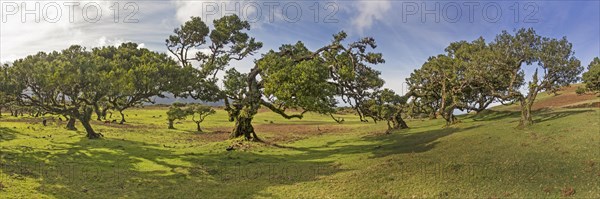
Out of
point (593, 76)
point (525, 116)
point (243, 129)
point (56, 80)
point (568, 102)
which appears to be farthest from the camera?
point (568, 102)

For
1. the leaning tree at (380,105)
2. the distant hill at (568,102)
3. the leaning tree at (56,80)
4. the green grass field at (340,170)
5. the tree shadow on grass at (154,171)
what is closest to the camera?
the green grass field at (340,170)

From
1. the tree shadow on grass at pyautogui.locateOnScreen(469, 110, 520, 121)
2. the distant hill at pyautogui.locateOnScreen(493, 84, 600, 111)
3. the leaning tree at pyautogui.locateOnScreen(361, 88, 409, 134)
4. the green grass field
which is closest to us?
the green grass field

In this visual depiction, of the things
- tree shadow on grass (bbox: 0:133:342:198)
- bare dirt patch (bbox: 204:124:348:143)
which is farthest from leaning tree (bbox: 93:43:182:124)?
bare dirt patch (bbox: 204:124:348:143)

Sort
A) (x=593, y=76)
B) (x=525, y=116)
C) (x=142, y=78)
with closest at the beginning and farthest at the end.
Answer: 1. (x=142, y=78)
2. (x=525, y=116)
3. (x=593, y=76)

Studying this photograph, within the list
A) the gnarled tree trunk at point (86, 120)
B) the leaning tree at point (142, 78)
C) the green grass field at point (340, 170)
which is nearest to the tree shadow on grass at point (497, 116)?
the green grass field at point (340, 170)

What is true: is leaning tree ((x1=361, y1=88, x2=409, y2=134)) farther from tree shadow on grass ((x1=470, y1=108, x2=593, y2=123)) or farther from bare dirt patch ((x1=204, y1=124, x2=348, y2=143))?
tree shadow on grass ((x1=470, y1=108, x2=593, y2=123))

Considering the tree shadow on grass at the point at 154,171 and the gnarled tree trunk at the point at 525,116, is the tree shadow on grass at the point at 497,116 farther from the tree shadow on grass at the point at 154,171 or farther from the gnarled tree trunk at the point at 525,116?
the tree shadow on grass at the point at 154,171

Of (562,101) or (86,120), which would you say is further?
(562,101)

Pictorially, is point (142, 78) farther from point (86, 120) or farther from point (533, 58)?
point (533, 58)

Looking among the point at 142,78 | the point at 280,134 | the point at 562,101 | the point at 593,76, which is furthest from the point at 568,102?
the point at 142,78

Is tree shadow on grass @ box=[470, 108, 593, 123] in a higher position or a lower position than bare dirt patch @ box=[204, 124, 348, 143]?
higher

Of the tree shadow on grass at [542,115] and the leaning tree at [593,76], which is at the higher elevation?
the leaning tree at [593,76]

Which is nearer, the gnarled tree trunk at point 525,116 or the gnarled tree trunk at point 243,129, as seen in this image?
the gnarled tree trunk at point 525,116

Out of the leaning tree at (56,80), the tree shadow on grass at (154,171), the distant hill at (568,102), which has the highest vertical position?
the leaning tree at (56,80)
